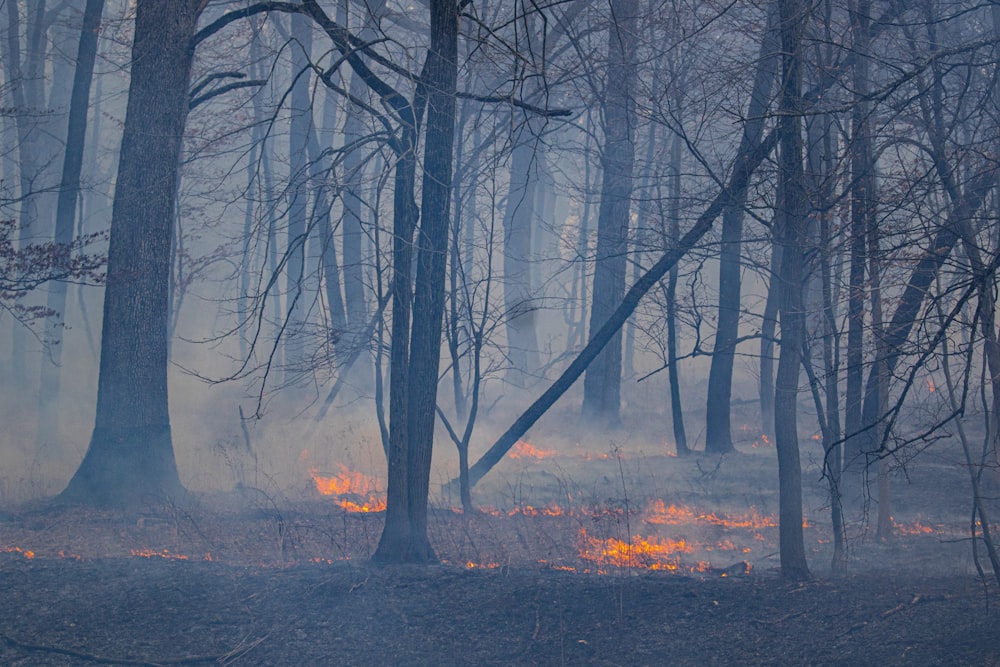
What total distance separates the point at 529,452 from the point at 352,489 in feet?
19.1

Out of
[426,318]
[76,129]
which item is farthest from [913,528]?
[76,129]

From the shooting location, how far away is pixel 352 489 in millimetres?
15391

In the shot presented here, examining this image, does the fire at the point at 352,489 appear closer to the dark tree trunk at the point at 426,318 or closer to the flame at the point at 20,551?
the dark tree trunk at the point at 426,318

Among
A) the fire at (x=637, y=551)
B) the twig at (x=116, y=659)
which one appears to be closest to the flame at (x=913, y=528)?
the fire at (x=637, y=551)

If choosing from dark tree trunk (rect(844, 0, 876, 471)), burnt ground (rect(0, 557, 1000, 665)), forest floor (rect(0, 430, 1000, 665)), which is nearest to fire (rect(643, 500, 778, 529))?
forest floor (rect(0, 430, 1000, 665))

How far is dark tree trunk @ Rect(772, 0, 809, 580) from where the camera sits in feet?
25.1

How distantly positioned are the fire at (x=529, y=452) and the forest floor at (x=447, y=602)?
27.4 ft

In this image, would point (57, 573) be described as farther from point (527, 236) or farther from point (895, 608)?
point (527, 236)

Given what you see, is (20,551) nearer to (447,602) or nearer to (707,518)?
(447,602)

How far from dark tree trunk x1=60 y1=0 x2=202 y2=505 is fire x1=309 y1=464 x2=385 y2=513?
2851 millimetres

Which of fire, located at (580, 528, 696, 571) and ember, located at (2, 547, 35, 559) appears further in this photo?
fire, located at (580, 528, 696, 571)

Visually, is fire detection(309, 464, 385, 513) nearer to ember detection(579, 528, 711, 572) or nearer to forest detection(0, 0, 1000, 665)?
forest detection(0, 0, 1000, 665)

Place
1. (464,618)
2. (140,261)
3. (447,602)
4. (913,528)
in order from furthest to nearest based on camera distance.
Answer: (913,528)
(140,261)
(447,602)
(464,618)

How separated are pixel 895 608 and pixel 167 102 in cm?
1022
